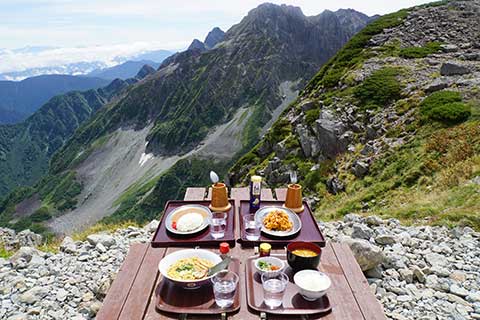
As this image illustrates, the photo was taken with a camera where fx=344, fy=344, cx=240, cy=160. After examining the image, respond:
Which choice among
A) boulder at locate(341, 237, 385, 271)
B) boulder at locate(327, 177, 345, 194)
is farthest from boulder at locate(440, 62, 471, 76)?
boulder at locate(341, 237, 385, 271)

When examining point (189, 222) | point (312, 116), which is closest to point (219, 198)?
point (189, 222)

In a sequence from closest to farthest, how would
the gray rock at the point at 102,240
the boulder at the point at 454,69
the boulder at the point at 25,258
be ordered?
the boulder at the point at 25,258
the gray rock at the point at 102,240
the boulder at the point at 454,69

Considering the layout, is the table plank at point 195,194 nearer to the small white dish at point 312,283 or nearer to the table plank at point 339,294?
the table plank at point 339,294

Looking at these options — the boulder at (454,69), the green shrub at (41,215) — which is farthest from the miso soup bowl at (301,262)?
the green shrub at (41,215)

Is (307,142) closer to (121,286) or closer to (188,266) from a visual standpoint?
(188,266)

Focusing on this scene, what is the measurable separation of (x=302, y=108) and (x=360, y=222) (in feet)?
83.4

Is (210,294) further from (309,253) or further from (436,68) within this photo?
(436,68)

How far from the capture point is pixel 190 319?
4.15m

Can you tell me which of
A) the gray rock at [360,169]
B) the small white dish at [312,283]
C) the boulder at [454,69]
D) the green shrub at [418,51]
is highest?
the green shrub at [418,51]

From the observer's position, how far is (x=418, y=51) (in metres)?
35.5

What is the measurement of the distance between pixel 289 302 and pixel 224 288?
32.8 inches

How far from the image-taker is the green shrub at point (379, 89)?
2664cm

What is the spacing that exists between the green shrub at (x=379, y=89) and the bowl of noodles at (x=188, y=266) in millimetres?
24655

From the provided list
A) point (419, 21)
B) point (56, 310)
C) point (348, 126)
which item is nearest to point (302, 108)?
point (348, 126)
